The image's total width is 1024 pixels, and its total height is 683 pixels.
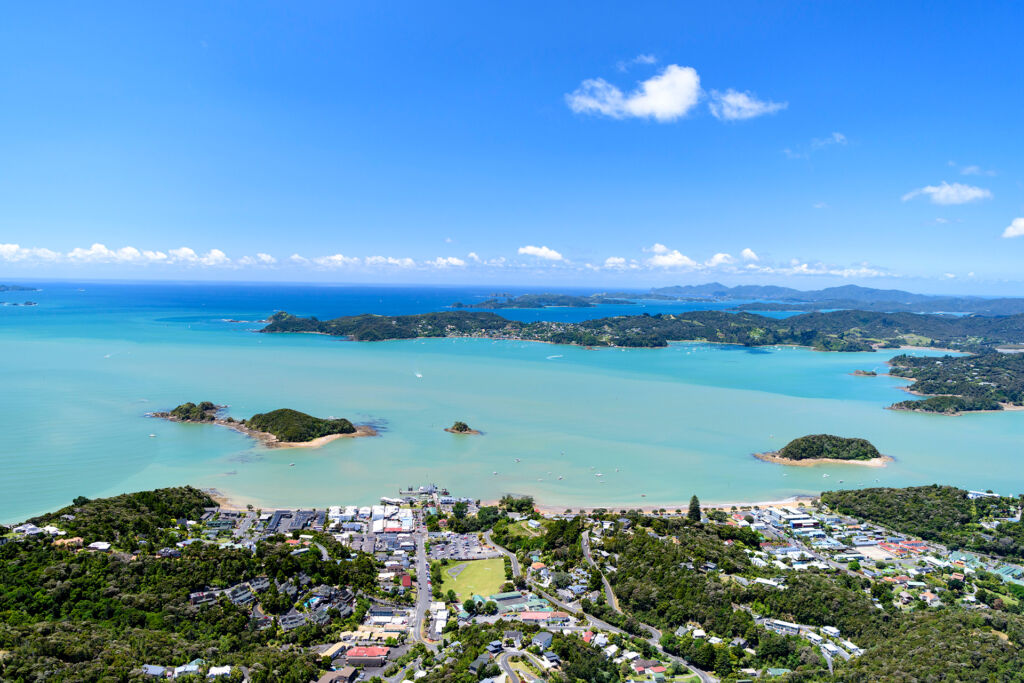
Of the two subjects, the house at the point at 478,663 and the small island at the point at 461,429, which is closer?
the house at the point at 478,663

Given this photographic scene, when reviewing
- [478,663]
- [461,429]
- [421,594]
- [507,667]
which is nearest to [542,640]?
[507,667]

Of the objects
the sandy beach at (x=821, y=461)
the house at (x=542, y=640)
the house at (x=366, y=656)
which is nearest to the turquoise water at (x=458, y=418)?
the sandy beach at (x=821, y=461)

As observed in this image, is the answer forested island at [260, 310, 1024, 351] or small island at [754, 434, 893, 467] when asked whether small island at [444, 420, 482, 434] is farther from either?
forested island at [260, 310, 1024, 351]

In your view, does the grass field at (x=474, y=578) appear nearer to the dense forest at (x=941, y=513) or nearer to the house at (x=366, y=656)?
the house at (x=366, y=656)

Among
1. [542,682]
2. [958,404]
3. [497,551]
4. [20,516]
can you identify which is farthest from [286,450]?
[958,404]

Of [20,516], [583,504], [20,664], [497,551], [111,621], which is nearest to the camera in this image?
[20,664]

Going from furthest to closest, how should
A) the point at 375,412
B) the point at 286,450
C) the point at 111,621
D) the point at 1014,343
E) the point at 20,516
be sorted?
the point at 1014,343
the point at 375,412
the point at 286,450
the point at 20,516
the point at 111,621

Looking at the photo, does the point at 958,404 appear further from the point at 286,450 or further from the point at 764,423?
the point at 286,450
